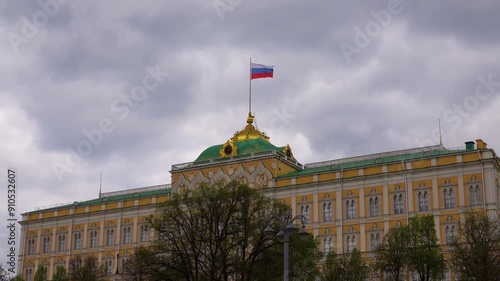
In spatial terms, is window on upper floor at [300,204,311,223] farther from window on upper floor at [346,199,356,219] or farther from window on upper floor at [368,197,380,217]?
window on upper floor at [368,197,380,217]

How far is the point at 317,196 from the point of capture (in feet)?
345

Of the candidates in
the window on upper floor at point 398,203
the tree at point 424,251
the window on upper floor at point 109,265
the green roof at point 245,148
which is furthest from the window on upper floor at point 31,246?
the tree at point 424,251

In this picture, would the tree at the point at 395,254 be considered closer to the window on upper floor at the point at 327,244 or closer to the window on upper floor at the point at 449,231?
the window on upper floor at the point at 449,231

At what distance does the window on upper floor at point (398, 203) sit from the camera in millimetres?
98500

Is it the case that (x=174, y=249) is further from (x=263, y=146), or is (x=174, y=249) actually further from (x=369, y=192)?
(x=263, y=146)

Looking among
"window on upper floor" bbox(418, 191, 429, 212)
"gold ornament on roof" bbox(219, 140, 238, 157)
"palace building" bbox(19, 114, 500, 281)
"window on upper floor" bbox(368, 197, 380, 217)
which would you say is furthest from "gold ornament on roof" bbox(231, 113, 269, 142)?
"window on upper floor" bbox(418, 191, 429, 212)

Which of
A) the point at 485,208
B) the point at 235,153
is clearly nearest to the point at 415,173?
the point at 485,208

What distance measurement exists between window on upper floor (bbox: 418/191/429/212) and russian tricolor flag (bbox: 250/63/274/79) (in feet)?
98.1

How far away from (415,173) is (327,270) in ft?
64.2

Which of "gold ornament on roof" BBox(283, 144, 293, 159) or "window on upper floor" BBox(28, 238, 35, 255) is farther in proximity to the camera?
"window on upper floor" BBox(28, 238, 35, 255)

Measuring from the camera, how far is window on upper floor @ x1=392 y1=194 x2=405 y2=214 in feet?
323

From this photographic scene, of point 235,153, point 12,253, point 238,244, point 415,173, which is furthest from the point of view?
point 235,153

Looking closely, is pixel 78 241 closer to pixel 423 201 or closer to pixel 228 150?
pixel 228 150

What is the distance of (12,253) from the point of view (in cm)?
8550
